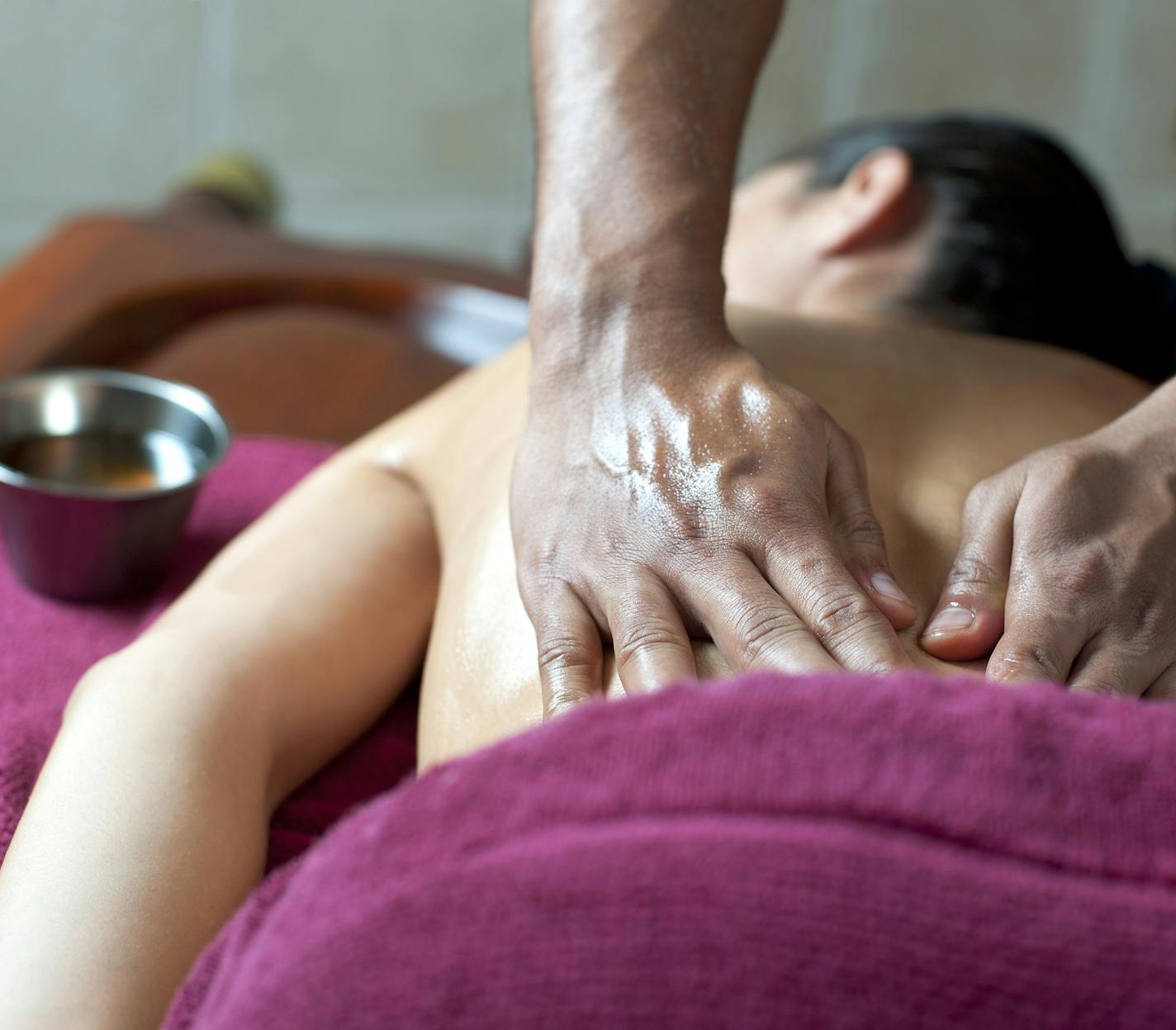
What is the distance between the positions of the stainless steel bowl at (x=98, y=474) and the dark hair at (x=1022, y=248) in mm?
601

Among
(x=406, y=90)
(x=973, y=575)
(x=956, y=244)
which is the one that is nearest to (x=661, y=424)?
(x=973, y=575)

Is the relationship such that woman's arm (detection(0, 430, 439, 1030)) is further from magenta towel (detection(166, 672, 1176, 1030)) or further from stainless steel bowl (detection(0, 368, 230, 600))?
magenta towel (detection(166, 672, 1176, 1030))

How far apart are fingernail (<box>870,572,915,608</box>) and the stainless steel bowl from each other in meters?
0.61

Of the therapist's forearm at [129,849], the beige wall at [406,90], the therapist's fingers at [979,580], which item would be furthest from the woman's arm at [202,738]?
the beige wall at [406,90]

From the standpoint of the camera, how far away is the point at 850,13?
9.36 feet

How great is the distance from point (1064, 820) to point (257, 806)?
1.63 feet

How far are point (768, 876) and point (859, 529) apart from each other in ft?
1.06

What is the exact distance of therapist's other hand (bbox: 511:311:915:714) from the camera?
2.19 ft

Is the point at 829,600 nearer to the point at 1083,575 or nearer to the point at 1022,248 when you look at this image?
the point at 1083,575

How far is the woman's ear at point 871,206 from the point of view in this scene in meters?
1.04

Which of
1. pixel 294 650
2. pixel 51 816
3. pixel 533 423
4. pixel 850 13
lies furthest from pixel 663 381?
pixel 850 13

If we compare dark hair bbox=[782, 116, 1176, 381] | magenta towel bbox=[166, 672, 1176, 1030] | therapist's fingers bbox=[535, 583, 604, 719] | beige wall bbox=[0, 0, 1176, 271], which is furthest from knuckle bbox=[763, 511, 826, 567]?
beige wall bbox=[0, 0, 1176, 271]

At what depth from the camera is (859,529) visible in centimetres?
72

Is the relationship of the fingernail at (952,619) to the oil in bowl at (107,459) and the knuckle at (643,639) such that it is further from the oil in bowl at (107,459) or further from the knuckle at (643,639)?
the oil in bowl at (107,459)
